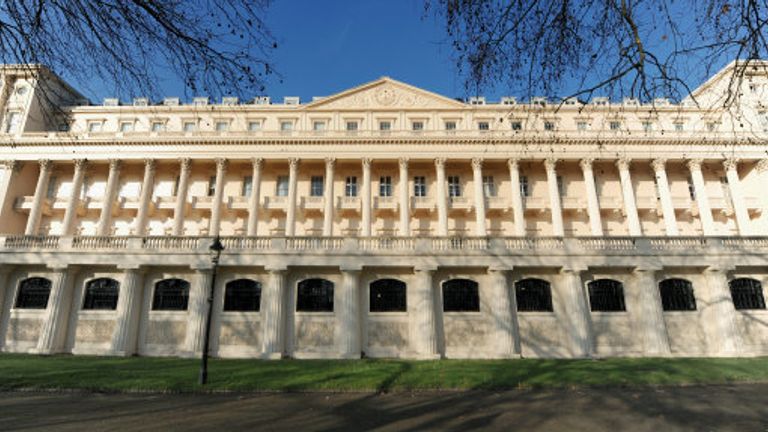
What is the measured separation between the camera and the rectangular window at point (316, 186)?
131 ft

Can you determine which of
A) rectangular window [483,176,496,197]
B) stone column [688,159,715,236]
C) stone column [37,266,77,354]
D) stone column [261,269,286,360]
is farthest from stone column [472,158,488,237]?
stone column [37,266,77,354]

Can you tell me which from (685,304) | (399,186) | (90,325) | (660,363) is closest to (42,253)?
(90,325)

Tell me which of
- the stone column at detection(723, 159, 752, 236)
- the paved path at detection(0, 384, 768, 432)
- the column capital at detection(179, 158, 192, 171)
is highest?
the column capital at detection(179, 158, 192, 171)

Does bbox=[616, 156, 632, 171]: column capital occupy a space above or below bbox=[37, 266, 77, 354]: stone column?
above

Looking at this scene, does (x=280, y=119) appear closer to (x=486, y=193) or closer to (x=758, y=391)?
(x=486, y=193)

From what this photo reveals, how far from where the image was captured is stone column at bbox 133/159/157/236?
1442 inches

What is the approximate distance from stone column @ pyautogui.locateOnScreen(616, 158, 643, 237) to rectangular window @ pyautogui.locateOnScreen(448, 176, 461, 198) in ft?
49.7

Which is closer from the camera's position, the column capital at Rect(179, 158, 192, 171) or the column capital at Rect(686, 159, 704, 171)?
the column capital at Rect(686, 159, 704, 171)

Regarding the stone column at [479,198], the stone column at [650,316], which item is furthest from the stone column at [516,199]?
the stone column at [650,316]

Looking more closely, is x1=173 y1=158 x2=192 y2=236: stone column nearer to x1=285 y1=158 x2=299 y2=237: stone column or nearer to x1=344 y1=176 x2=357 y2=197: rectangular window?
x1=285 y1=158 x2=299 y2=237: stone column

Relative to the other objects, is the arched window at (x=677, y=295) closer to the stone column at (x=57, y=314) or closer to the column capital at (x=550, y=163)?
the column capital at (x=550, y=163)

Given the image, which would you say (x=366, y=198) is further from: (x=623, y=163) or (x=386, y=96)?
(x=623, y=163)

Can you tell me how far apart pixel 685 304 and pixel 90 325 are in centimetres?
3366

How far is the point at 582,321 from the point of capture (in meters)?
21.1
